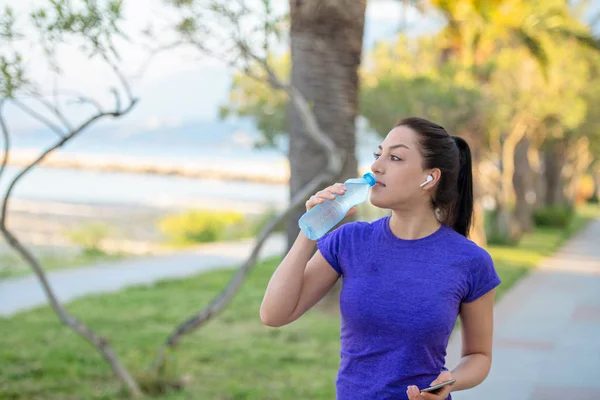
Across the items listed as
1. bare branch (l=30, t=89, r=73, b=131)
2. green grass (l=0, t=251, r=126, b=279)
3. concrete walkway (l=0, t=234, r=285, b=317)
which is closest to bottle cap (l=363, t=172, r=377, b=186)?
bare branch (l=30, t=89, r=73, b=131)

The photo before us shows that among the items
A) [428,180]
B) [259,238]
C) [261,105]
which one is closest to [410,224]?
[428,180]

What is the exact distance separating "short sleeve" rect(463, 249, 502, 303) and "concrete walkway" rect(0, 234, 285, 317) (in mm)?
9053

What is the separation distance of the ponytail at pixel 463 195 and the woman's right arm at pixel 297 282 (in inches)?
16.7

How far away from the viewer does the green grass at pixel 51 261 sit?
14910 mm

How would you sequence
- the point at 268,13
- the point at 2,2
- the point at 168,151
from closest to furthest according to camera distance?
the point at 2,2, the point at 268,13, the point at 168,151

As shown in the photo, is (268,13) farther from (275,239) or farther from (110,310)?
(275,239)

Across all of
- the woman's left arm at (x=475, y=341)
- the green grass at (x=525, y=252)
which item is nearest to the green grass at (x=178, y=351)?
the woman's left arm at (x=475, y=341)

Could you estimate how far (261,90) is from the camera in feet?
53.5

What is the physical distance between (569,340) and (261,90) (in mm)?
8345

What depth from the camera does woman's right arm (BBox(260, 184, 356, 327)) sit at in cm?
262

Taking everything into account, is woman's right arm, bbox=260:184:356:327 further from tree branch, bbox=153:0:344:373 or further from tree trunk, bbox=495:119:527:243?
tree trunk, bbox=495:119:527:243

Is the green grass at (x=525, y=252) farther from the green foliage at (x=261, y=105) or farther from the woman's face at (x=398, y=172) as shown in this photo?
the woman's face at (x=398, y=172)

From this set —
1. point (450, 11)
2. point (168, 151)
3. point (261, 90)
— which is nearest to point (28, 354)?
point (261, 90)

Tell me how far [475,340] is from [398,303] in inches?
14.8
